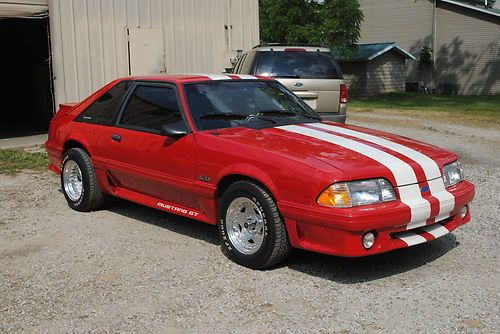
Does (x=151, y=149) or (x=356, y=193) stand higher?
(x=151, y=149)

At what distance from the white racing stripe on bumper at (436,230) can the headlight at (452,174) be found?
0.34 metres

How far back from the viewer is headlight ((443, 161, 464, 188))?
5.20m

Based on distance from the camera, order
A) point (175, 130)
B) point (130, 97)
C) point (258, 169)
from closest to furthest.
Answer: point (258, 169)
point (175, 130)
point (130, 97)

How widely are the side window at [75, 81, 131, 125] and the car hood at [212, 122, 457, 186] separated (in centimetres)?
157

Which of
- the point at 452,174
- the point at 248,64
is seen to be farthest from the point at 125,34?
the point at 452,174

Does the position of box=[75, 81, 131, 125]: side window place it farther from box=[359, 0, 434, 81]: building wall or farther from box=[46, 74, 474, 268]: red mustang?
box=[359, 0, 434, 81]: building wall

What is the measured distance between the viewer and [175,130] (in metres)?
5.59

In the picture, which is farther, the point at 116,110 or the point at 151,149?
the point at 116,110

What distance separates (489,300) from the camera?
4.43m

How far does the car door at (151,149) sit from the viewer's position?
5.62 metres

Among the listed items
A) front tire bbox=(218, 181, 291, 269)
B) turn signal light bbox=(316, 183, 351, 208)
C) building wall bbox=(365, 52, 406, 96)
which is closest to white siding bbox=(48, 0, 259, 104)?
front tire bbox=(218, 181, 291, 269)

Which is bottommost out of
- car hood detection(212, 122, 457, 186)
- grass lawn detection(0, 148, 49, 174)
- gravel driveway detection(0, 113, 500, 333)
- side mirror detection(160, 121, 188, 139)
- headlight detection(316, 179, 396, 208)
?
gravel driveway detection(0, 113, 500, 333)

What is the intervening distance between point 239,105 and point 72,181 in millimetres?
2339

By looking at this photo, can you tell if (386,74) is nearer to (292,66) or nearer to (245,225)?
(292,66)
